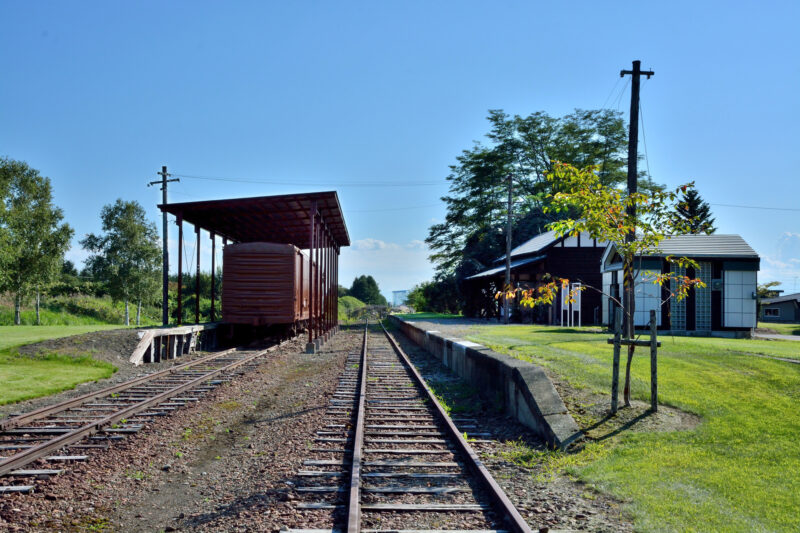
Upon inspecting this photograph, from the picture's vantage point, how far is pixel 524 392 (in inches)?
312

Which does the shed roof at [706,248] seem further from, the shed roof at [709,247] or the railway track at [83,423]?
the railway track at [83,423]

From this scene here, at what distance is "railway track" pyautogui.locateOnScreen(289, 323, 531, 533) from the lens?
4391 millimetres

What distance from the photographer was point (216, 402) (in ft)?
31.3

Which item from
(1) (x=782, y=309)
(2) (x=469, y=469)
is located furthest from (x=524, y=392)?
(1) (x=782, y=309)

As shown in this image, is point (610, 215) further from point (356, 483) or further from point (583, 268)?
point (583, 268)

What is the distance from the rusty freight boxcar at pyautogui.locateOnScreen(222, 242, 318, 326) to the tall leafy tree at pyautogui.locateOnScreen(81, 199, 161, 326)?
24311 mm

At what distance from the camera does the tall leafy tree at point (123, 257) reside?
41.8 metres

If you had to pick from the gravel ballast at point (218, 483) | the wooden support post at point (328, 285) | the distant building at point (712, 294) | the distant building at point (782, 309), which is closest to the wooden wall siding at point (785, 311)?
the distant building at point (782, 309)

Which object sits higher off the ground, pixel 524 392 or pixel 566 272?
pixel 566 272

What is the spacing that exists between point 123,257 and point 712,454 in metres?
43.1

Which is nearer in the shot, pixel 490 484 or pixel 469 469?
pixel 490 484

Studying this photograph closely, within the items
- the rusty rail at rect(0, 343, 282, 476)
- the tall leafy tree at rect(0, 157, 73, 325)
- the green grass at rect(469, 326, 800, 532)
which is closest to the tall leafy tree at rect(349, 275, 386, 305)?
the tall leafy tree at rect(0, 157, 73, 325)

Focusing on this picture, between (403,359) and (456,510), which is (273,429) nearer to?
(456,510)

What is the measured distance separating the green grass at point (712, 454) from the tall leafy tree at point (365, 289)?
10113 cm
